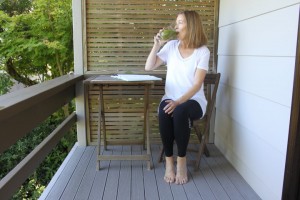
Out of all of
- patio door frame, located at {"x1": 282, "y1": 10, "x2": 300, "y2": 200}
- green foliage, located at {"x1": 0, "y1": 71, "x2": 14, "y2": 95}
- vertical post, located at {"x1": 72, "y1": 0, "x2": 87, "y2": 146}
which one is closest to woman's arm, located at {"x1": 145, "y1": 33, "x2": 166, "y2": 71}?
vertical post, located at {"x1": 72, "y1": 0, "x2": 87, "y2": 146}

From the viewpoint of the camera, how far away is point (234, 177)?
2.50 m

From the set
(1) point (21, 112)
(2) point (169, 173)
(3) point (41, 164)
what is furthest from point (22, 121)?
(3) point (41, 164)

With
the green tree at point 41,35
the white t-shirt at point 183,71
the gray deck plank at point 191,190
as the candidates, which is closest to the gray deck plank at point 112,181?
the gray deck plank at point 191,190

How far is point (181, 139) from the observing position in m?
2.41

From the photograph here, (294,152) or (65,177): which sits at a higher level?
(294,152)

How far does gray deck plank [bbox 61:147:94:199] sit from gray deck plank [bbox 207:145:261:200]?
120 cm

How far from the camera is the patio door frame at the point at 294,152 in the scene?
5.34 feet

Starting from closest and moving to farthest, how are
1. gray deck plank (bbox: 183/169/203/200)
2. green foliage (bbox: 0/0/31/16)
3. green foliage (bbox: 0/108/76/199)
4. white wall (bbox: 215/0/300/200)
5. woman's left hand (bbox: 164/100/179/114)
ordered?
white wall (bbox: 215/0/300/200) < gray deck plank (bbox: 183/169/203/200) < woman's left hand (bbox: 164/100/179/114) < green foliage (bbox: 0/108/76/199) < green foliage (bbox: 0/0/31/16)

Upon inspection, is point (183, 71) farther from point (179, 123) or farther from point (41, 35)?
point (41, 35)

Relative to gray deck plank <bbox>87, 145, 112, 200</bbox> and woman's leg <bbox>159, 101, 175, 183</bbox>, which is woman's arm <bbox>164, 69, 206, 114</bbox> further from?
gray deck plank <bbox>87, 145, 112, 200</bbox>

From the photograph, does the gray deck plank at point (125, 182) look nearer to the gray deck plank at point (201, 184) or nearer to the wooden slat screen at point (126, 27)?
the gray deck plank at point (201, 184)

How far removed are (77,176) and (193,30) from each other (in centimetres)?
151

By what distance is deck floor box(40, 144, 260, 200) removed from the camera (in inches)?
86.3

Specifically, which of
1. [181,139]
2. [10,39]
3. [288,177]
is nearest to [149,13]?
[181,139]
